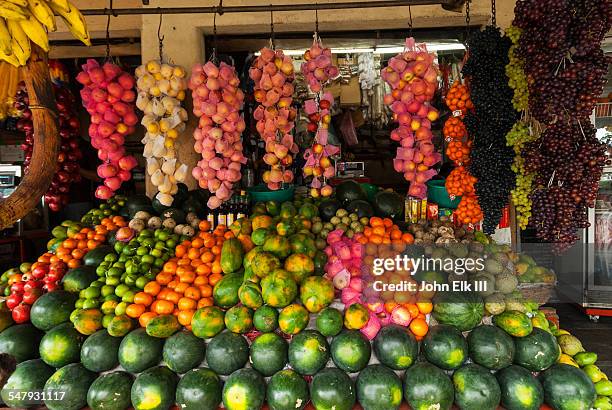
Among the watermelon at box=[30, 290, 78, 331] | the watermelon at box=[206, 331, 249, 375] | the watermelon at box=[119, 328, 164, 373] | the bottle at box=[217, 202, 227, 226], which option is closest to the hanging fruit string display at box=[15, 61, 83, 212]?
the watermelon at box=[30, 290, 78, 331]

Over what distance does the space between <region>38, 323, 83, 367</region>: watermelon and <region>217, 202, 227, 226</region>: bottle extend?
1.18 metres

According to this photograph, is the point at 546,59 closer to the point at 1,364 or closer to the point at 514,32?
the point at 514,32

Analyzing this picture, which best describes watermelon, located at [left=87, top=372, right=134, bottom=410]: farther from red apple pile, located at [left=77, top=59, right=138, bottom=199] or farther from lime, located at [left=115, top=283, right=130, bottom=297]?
red apple pile, located at [left=77, top=59, right=138, bottom=199]

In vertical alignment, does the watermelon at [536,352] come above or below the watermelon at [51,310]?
below

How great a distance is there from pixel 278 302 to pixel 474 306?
103 centimetres

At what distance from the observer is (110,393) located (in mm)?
1857

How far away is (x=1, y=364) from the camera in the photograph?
2.76 feet

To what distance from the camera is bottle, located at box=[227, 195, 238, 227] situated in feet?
9.54

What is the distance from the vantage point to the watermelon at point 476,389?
177cm

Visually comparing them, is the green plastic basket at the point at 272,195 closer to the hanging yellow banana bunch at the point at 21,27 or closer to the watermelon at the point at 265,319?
the watermelon at the point at 265,319

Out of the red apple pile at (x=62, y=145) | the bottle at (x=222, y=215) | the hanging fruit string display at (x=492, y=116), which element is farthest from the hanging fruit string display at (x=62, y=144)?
the hanging fruit string display at (x=492, y=116)

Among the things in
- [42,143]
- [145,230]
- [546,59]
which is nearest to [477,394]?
[546,59]

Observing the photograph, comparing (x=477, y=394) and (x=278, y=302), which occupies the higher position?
(x=278, y=302)

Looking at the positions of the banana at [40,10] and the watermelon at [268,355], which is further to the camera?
the watermelon at [268,355]
